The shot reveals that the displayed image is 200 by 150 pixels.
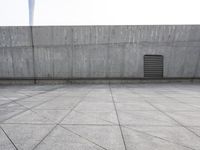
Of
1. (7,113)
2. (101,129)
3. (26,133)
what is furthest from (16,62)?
(101,129)

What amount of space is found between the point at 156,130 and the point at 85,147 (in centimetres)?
177

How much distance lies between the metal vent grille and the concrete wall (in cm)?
44

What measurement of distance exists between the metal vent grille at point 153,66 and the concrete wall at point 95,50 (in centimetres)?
44

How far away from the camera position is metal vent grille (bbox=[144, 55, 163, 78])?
Result: 12391 mm

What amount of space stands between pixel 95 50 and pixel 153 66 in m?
5.52

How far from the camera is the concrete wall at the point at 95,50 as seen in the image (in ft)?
39.3

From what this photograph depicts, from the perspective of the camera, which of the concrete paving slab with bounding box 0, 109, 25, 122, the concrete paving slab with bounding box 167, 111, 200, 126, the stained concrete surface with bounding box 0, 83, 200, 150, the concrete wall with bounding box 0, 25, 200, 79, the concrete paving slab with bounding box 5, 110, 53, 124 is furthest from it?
the concrete wall with bounding box 0, 25, 200, 79

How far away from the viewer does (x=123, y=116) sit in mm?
4203

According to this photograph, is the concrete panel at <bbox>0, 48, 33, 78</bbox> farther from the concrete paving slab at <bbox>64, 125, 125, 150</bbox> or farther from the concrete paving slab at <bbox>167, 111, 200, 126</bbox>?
the concrete paving slab at <bbox>167, 111, 200, 126</bbox>

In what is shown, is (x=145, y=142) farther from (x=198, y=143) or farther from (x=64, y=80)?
(x=64, y=80)

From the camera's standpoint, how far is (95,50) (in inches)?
484

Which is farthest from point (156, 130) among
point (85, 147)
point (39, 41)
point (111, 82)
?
point (39, 41)

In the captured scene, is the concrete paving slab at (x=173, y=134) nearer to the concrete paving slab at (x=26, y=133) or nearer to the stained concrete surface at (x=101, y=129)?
the stained concrete surface at (x=101, y=129)

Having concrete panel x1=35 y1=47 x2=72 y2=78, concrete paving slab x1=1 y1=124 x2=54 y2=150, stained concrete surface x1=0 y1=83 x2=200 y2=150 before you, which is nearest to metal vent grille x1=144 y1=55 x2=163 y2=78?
concrete panel x1=35 y1=47 x2=72 y2=78
